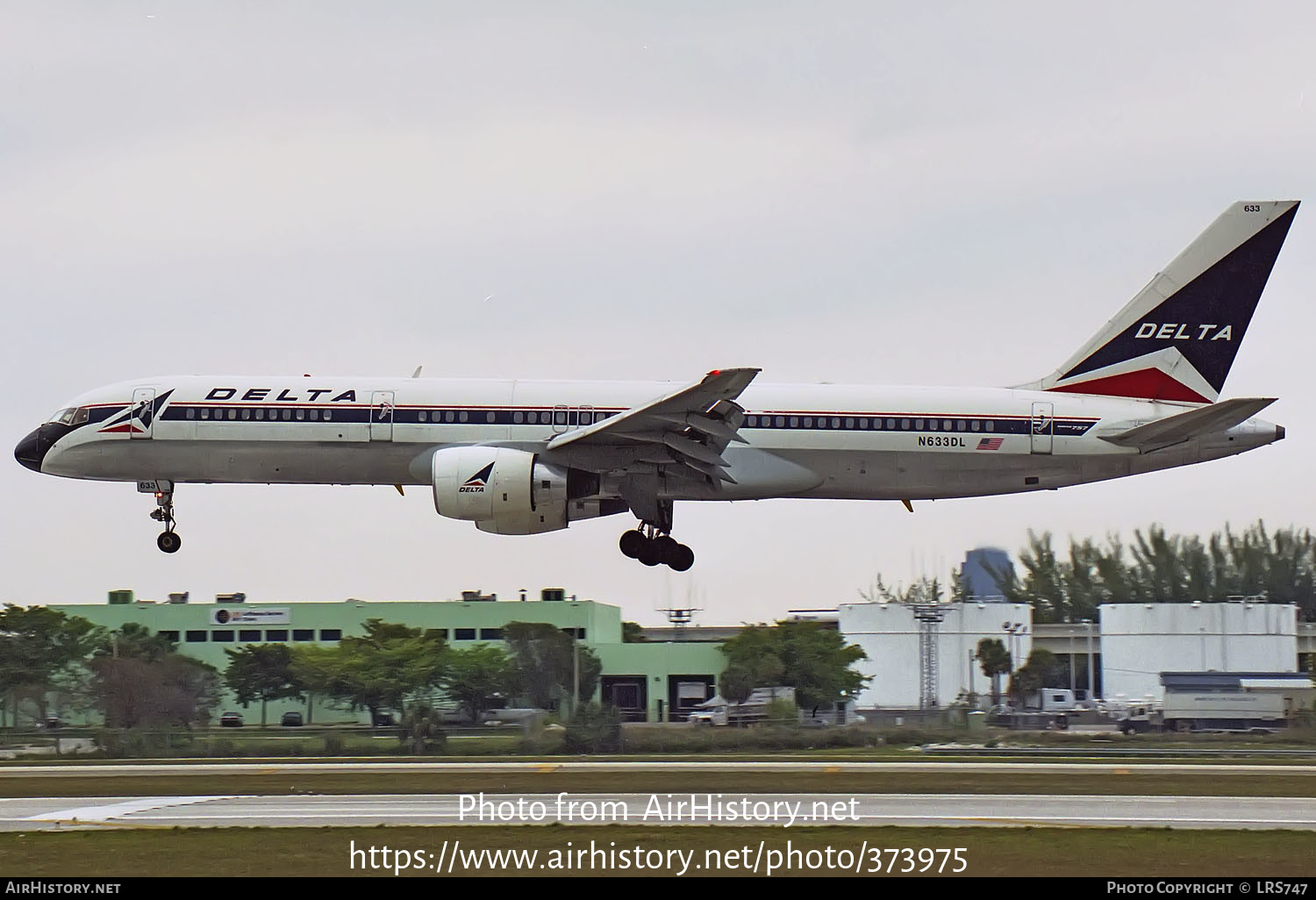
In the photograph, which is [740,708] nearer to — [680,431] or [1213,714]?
[1213,714]

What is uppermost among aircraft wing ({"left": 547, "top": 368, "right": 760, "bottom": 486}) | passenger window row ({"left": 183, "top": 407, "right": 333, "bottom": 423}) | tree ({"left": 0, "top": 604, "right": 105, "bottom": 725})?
passenger window row ({"left": 183, "top": 407, "right": 333, "bottom": 423})

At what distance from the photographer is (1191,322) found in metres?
43.7

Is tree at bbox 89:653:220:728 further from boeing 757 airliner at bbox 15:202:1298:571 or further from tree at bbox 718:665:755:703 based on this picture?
tree at bbox 718:665:755:703

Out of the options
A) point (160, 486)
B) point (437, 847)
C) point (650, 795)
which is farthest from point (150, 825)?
point (160, 486)

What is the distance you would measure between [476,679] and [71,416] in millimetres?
18353

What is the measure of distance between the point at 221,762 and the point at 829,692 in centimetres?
2538

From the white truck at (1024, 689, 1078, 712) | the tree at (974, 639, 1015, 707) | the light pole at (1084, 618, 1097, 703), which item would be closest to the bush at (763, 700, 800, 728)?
the white truck at (1024, 689, 1078, 712)

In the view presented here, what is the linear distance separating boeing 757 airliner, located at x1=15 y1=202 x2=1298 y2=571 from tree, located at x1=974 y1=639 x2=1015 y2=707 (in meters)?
35.0

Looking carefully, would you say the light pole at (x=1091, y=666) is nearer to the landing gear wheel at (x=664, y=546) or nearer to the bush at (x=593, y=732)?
the bush at (x=593, y=732)

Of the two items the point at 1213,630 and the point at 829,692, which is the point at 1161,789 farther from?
the point at 1213,630

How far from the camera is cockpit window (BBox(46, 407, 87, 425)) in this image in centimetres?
4294

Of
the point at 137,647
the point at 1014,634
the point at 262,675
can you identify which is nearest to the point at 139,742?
the point at 137,647

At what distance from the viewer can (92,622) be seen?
64125 mm

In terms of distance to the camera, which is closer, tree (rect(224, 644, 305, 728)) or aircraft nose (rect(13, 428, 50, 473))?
aircraft nose (rect(13, 428, 50, 473))
